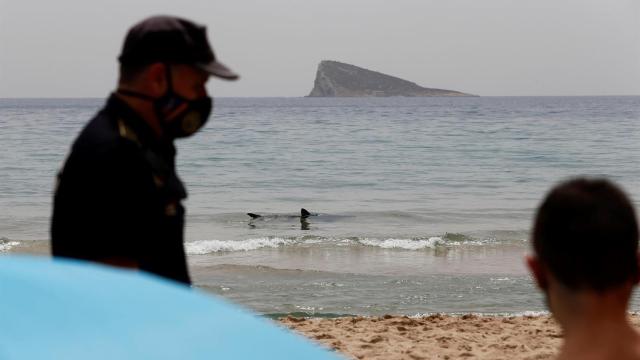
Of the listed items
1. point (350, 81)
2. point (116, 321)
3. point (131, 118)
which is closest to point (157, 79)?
point (131, 118)

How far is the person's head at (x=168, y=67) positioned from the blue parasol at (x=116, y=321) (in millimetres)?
711

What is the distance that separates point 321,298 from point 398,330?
2.61 metres

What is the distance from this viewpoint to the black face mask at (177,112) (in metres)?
3.06

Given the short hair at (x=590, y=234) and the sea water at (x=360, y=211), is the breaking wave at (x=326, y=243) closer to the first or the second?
the sea water at (x=360, y=211)

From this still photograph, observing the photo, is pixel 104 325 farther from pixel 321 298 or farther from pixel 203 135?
pixel 203 135

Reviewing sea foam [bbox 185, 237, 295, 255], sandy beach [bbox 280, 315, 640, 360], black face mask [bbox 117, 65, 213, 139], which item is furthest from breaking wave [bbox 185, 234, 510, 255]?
black face mask [bbox 117, 65, 213, 139]

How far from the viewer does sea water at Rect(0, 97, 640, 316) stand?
1227 cm

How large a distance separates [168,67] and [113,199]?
1.62ft

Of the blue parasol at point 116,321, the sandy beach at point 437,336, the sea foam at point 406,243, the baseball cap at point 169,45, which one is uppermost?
the baseball cap at point 169,45

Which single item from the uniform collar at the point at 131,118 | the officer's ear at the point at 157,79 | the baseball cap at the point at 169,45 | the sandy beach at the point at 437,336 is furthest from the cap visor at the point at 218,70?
the sandy beach at the point at 437,336

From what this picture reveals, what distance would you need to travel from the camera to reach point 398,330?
9.10 m

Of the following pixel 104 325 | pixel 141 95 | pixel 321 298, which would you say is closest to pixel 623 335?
pixel 104 325

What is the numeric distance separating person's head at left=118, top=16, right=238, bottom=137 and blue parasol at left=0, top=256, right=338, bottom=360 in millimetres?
711

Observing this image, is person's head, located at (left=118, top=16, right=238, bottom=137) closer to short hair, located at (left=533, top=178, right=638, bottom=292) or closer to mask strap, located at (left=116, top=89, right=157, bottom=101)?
mask strap, located at (left=116, top=89, right=157, bottom=101)
